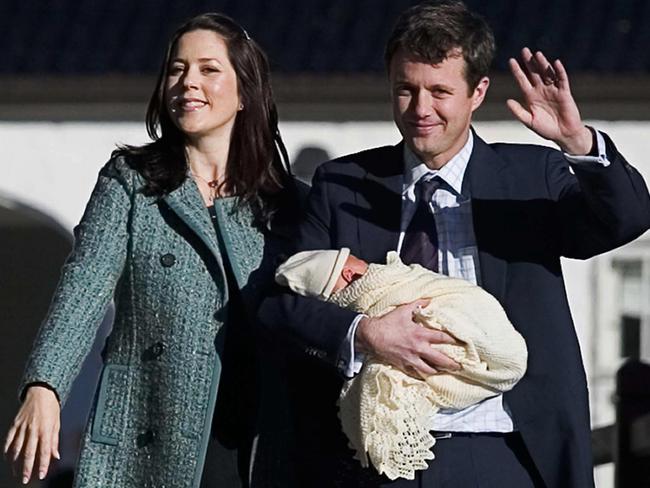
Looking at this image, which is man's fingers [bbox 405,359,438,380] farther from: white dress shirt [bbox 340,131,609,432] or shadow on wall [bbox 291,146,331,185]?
shadow on wall [bbox 291,146,331,185]

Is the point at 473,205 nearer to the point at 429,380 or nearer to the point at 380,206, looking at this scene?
the point at 380,206

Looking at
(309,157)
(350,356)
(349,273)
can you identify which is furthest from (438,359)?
(309,157)

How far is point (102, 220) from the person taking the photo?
4453 millimetres

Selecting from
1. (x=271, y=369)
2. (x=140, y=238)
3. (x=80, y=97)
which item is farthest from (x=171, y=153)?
(x=80, y=97)

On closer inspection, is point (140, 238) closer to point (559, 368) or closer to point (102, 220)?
point (102, 220)

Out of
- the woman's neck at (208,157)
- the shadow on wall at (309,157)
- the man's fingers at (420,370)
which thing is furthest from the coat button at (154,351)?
the shadow on wall at (309,157)

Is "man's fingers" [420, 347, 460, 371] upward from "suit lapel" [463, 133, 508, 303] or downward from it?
downward

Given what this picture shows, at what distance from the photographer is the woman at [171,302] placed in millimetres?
4383

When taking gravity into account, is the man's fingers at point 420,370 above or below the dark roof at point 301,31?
below

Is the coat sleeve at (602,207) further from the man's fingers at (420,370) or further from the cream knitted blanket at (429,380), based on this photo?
the man's fingers at (420,370)

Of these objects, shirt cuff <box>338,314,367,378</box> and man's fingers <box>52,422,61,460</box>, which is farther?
man's fingers <box>52,422,61,460</box>

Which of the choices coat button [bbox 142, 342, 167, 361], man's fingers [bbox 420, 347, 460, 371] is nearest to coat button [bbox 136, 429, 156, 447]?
coat button [bbox 142, 342, 167, 361]

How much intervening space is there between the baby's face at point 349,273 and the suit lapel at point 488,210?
0.26 metres

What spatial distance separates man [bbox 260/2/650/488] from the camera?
4016mm
